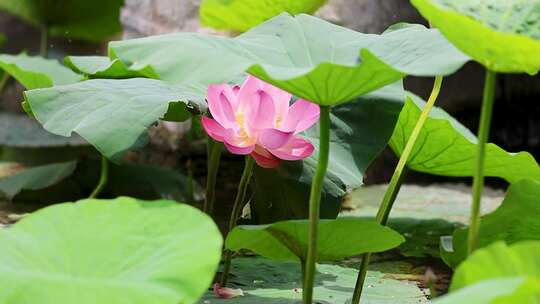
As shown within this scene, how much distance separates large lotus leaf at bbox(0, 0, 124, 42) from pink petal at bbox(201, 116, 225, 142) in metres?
3.54

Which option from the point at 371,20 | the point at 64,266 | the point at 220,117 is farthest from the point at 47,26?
the point at 64,266

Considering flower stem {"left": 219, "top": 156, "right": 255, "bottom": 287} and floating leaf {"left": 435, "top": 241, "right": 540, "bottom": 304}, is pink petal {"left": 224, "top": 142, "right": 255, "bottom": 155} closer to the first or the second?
flower stem {"left": 219, "top": 156, "right": 255, "bottom": 287}

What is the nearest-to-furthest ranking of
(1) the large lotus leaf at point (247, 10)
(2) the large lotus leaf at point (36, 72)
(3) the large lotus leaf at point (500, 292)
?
(3) the large lotus leaf at point (500, 292)
(1) the large lotus leaf at point (247, 10)
(2) the large lotus leaf at point (36, 72)

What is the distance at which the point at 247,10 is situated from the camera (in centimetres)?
184

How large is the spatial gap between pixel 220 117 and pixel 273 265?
46 centimetres

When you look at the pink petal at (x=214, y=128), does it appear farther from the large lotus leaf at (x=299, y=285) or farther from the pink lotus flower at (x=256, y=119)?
the large lotus leaf at (x=299, y=285)

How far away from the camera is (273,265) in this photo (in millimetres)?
1519

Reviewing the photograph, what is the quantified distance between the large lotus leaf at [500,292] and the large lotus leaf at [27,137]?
346 cm

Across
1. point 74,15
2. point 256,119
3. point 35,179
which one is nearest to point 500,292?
point 256,119

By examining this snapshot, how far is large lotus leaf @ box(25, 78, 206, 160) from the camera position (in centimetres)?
114

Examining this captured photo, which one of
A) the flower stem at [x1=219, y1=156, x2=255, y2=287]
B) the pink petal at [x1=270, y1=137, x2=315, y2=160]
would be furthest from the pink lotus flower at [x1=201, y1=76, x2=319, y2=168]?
the flower stem at [x1=219, y1=156, x2=255, y2=287]

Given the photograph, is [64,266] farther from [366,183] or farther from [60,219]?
[366,183]

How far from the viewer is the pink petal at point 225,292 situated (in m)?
1.22

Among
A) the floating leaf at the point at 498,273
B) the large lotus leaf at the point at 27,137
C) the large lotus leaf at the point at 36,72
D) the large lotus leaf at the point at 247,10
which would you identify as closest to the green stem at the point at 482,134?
the floating leaf at the point at 498,273
